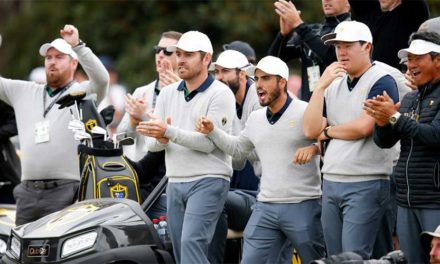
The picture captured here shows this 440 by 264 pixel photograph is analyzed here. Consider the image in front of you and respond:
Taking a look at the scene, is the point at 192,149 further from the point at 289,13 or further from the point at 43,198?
the point at 43,198

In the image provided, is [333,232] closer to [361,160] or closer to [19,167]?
[361,160]

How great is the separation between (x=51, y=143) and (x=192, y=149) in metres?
2.24

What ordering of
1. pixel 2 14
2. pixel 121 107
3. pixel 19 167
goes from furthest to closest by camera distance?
1. pixel 2 14
2. pixel 121 107
3. pixel 19 167

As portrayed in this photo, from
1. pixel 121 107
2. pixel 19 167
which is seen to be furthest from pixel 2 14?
pixel 19 167

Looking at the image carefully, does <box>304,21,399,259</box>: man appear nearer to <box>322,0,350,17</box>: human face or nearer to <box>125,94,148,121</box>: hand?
<box>322,0,350,17</box>: human face

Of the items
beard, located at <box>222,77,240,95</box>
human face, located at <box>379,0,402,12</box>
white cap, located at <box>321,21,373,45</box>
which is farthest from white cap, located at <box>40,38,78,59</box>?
white cap, located at <box>321,21,373,45</box>

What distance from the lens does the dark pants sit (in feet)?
45.7

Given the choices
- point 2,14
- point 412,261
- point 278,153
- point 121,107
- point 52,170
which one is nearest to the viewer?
point 412,261

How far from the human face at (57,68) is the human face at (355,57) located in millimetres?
3684

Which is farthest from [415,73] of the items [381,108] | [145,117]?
[145,117]

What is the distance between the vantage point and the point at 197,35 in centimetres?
1253

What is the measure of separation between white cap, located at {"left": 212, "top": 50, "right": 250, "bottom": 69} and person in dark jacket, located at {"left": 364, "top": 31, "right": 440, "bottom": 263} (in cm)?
261

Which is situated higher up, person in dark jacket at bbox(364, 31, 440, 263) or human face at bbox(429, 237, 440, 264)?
person in dark jacket at bbox(364, 31, 440, 263)

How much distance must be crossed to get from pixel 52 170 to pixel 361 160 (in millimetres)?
3766
